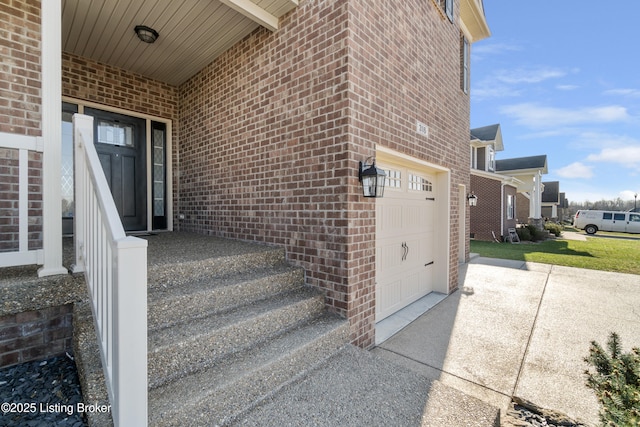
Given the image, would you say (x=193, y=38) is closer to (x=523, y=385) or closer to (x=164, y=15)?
(x=164, y=15)

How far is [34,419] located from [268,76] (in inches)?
149

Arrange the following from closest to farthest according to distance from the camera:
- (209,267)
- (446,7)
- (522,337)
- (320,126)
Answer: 1. (209,267)
2. (320,126)
3. (522,337)
4. (446,7)

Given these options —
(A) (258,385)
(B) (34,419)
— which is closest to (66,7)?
(B) (34,419)

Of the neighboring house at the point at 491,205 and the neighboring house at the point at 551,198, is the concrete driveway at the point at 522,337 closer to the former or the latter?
the neighboring house at the point at 491,205

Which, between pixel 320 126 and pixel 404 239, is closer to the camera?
pixel 320 126

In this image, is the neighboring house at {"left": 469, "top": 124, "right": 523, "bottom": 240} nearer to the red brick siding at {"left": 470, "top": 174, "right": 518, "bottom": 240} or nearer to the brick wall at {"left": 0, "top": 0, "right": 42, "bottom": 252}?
the red brick siding at {"left": 470, "top": 174, "right": 518, "bottom": 240}

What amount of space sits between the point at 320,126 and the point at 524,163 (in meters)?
22.6

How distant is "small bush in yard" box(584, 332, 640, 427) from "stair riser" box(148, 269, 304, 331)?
2417 millimetres

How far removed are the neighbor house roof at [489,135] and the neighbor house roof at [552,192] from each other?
54.5 ft

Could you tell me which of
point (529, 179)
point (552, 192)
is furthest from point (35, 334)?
point (552, 192)

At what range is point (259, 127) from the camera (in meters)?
3.71

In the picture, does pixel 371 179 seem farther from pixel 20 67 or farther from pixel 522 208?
Answer: pixel 522 208

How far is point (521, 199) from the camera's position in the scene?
75.9ft

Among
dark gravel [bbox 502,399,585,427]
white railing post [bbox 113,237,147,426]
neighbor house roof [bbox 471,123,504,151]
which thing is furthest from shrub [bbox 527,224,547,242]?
white railing post [bbox 113,237,147,426]
